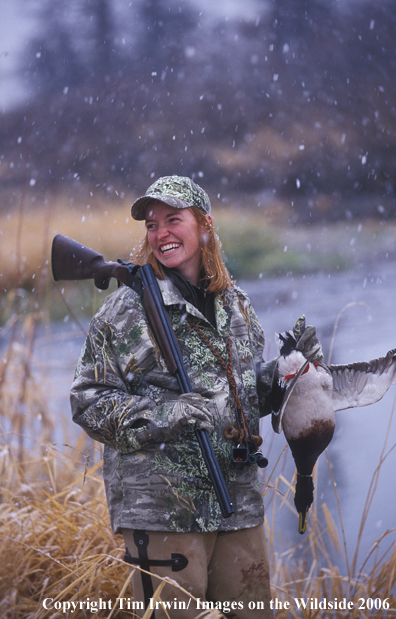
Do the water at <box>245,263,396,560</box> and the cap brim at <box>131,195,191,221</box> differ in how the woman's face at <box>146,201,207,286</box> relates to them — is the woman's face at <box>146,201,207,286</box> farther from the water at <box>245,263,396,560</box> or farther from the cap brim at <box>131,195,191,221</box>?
the water at <box>245,263,396,560</box>

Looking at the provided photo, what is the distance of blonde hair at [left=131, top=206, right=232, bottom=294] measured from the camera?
175cm

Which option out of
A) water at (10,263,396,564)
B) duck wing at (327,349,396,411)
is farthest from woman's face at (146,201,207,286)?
water at (10,263,396,564)

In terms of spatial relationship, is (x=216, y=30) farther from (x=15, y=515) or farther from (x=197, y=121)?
(x=15, y=515)

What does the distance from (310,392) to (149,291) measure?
65 cm

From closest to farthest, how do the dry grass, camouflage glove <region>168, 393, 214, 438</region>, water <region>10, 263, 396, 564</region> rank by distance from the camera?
camouflage glove <region>168, 393, 214, 438</region> → the dry grass → water <region>10, 263, 396, 564</region>

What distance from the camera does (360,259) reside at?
3518 mm

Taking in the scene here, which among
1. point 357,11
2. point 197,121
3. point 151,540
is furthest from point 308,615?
point 357,11

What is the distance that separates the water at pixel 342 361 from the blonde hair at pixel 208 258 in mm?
1338

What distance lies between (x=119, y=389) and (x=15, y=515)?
53.0 inches

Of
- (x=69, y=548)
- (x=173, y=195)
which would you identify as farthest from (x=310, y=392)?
(x=69, y=548)

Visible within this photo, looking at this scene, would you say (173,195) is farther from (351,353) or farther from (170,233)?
(351,353)

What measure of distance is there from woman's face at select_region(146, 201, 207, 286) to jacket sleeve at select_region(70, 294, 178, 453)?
0.27 metres

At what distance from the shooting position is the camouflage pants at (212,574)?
1467 millimetres

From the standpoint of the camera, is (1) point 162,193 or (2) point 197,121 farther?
(2) point 197,121
